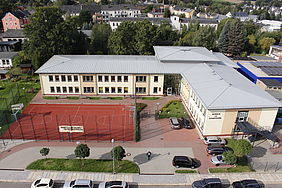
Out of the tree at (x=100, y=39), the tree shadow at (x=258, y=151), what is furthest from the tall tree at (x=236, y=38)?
the tree shadow at (x=258, y=151)

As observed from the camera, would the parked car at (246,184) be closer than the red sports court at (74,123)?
Yes

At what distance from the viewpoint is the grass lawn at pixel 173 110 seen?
1432 inches

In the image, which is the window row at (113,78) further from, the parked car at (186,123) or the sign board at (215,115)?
the sign board at (215,115)

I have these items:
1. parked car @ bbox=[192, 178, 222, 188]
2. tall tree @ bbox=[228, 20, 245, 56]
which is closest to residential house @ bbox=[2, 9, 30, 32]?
tall tree @ bbox=[228, 20, 245, 56]

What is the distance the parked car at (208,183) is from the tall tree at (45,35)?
141 feet

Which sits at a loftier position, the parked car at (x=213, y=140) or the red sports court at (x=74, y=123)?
the parked car at (x=213, y=140)

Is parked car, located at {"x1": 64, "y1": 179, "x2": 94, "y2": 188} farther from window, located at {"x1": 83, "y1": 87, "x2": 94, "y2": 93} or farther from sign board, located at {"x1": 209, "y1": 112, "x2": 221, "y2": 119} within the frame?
window, located at {"x1": 83, "y1": 87, "x2": 94, "y2": 93}

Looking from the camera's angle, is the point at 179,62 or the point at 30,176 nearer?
the point at 30,176

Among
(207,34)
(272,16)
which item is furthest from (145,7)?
(207,34)

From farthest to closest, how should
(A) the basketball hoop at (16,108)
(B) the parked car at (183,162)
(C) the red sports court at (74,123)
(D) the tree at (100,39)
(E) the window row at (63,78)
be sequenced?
(D) the tree at (100,39) → (E) the window row at (63,78) → (A) the basketball hoop at (16,108) → (C) the red sports court at (74,123) → (B) the parked car at (183,162)

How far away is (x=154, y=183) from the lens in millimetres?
23641

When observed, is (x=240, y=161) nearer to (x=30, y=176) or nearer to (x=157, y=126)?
(x=157, y=126)

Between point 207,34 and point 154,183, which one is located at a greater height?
point 207,34

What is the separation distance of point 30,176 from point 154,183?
518 inches
